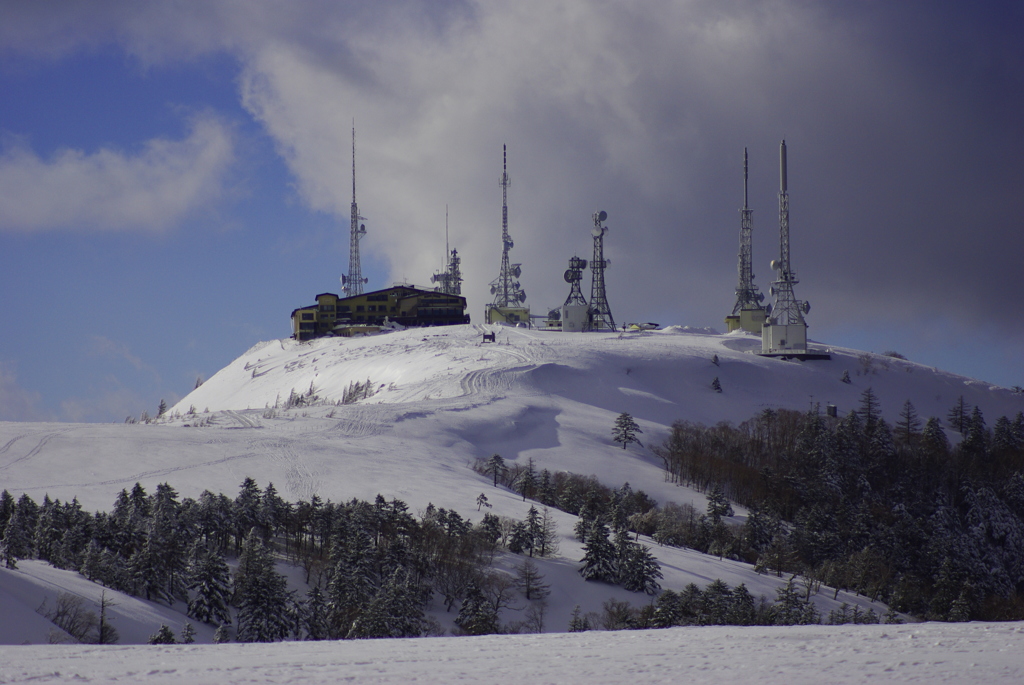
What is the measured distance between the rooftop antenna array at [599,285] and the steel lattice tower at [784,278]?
29733 mm

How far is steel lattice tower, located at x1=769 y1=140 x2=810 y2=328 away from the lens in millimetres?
116312

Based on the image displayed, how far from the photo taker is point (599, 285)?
143250mm

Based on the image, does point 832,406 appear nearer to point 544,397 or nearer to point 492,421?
point 544,397

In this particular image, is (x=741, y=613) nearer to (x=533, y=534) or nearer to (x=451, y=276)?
(x=533, y=534)

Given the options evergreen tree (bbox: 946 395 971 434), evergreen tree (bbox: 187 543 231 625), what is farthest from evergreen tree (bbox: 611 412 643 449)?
evergreen tree (bbox: 187 543 231 625)

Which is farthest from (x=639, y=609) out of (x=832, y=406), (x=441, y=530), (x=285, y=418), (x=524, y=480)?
(x=832, y=406)

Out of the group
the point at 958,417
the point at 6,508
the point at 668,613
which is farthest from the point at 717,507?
the point at 958,417

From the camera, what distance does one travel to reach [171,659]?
1711 cm

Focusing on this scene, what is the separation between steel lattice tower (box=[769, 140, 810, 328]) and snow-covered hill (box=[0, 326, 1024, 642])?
291 inches

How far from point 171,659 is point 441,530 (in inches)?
1280

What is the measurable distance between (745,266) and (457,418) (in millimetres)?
78587

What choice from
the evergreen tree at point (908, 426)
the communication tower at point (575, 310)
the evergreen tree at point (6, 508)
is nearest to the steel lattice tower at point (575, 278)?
the communication tower at point (575, 310)

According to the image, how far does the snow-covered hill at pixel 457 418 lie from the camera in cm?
5822

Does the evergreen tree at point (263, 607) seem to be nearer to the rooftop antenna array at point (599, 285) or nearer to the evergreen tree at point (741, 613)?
the evergreen tree at point (741, 613)
